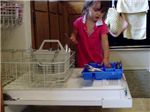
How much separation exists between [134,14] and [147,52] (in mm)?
506

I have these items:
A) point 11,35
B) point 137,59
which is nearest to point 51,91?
point 11,35

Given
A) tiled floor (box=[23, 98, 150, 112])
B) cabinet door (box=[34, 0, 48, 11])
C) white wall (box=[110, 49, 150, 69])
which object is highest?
cabinet door (box=[34, 0, 48, 11])

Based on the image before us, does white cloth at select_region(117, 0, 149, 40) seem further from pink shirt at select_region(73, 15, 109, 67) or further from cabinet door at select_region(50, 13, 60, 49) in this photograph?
pink shirt at select_region(73, 15, 109, 67)

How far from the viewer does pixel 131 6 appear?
7.10ft

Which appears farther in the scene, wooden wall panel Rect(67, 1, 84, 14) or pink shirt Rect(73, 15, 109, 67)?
wooden wall panel Rect(67, 1, 84, 14)

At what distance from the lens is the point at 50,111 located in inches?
38.5

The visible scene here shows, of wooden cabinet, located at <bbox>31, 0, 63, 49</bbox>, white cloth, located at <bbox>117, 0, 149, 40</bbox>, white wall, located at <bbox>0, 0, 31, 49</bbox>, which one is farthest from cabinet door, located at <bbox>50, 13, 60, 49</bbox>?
white cloth, located at <bbox>117, 0, 149, 40</bbox>

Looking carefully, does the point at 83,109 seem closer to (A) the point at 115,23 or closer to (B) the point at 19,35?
(B) the point at 19,35

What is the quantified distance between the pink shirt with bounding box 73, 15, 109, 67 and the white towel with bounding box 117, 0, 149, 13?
960 millimetres

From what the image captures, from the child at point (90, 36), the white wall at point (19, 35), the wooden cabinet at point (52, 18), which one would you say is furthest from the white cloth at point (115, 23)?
the white wall at point (19, 35)

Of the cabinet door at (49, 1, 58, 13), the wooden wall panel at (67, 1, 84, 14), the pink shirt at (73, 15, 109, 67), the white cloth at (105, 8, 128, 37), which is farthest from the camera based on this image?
the wooden wall panel at (67, 1, 84, 14)

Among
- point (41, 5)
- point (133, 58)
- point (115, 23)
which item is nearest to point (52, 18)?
point (41, 5)

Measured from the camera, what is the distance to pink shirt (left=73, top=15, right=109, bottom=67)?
1322 millimetres

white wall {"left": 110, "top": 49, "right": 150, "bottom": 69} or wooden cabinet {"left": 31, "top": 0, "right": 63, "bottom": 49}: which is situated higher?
wooden cabinet {"left": 31, "top": 0, "right": 63, "bottom": 49}
